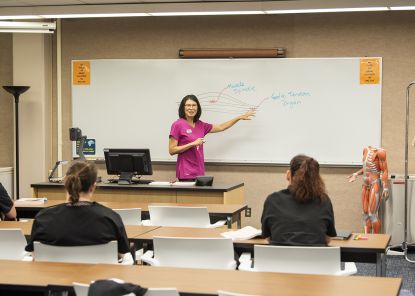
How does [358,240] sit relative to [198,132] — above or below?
below

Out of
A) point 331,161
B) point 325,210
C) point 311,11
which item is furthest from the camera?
point 331,161

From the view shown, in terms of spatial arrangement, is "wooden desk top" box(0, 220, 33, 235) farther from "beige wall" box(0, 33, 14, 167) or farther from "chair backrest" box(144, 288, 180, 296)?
"beige wall" box(0, 33, 14, 167)

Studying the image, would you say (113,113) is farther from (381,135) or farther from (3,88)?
(381,135)

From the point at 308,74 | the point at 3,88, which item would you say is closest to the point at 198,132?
the point at 308,74

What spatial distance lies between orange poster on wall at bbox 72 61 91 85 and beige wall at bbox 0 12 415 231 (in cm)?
12

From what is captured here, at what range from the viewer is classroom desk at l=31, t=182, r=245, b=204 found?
708 centimetres

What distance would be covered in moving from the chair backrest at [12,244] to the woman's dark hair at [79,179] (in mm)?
607

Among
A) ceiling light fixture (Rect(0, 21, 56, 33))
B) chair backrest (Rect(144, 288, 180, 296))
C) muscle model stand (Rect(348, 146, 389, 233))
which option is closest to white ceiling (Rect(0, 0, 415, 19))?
ceiling light fixture (Rect(0, 21, 56, 33))

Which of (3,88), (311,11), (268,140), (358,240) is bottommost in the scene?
(358,240)

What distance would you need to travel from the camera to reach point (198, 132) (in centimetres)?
805

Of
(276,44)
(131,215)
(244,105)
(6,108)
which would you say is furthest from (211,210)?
(6,108)

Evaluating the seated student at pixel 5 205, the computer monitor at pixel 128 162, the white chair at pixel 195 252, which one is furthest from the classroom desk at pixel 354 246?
the computer monitor at pixel 128 162

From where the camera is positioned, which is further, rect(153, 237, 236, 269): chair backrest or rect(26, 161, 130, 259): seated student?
rect(153, 237, 236, 269): chair backrest

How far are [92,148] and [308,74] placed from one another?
2.96 meters
